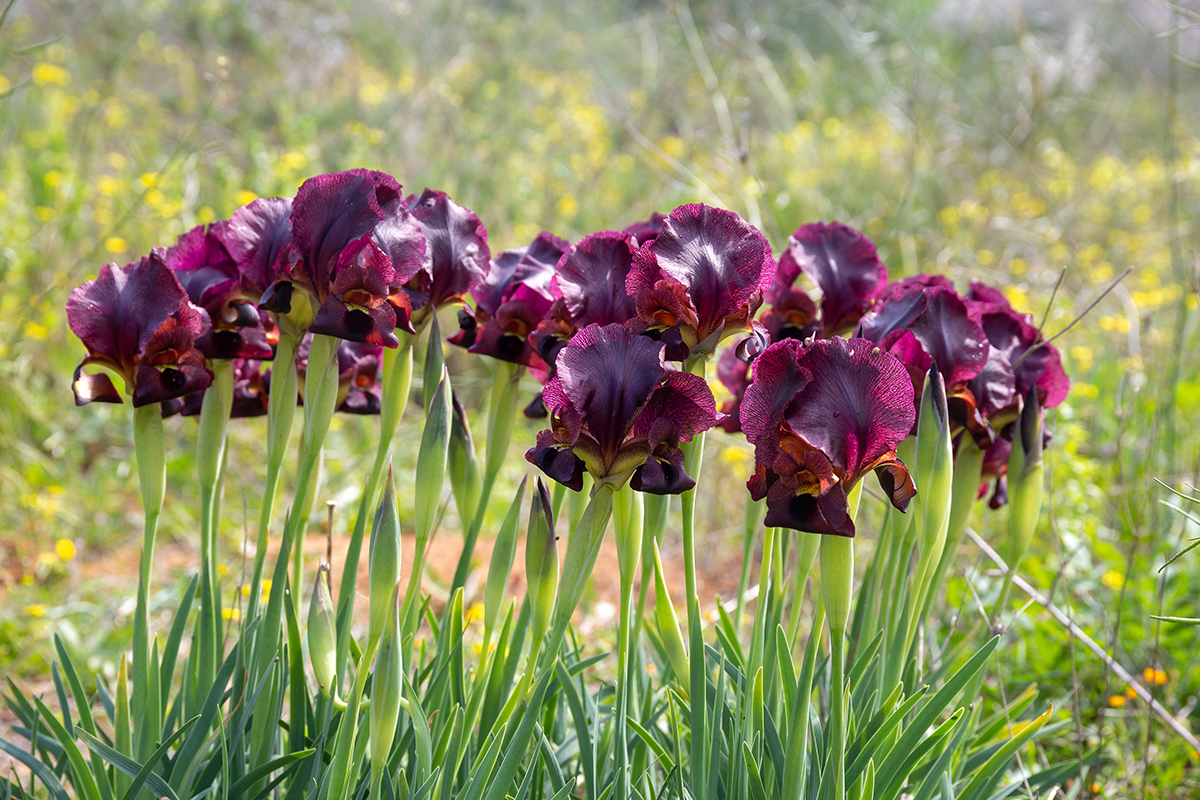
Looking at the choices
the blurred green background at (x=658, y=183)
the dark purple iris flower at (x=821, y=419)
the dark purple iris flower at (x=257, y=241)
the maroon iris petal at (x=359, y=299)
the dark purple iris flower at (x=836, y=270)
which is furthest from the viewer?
the blurred green background at (x=658, y=183)

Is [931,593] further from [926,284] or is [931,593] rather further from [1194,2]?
[1194,2]

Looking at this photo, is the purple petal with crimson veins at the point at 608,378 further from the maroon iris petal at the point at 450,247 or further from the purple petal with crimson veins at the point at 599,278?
the maroon iris petal at the point at 450,247

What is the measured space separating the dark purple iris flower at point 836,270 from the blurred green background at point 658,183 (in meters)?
Answer: 0.60

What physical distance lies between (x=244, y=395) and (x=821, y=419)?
98 centimetres

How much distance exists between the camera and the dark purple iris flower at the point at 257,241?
51.8 inches

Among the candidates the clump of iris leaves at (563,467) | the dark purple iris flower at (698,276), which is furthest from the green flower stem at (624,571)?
the dark purple iris flower at (698,276)

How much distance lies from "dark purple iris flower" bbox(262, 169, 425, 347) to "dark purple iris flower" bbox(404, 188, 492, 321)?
0.33ft

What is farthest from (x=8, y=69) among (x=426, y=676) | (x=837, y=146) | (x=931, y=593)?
(x=931, y=593)

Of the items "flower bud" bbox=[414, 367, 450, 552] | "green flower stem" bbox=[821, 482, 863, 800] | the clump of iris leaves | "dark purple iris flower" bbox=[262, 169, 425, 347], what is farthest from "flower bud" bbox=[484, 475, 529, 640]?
"green flower stem" bbox=[821, 482, 863, 800]

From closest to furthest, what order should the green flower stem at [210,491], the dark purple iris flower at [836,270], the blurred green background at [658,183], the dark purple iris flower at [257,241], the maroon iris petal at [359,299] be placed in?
1. the maroon iris petal at [359,299]
2. the dark purple iris flower at [257,241]
3. the green flower stem at [210,491]
4. the dark purple iris flower at [836,270]
5. the blurred green background at [658,183]

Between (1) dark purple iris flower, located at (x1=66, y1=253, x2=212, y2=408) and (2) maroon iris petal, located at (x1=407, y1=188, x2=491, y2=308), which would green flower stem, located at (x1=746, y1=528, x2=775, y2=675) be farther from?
(1) dark purple iris flower, located at (x1=66, y1=253, x2=212, y2=408)

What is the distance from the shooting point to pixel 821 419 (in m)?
1.08

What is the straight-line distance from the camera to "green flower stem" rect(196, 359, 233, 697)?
1422 millimetres

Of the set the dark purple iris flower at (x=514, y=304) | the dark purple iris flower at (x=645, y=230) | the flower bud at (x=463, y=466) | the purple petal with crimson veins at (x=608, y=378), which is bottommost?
the flower bud at (x=463, y=466)
